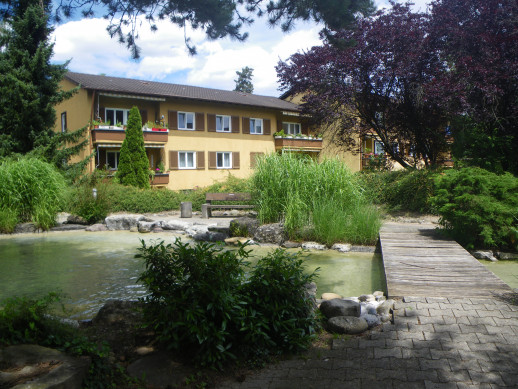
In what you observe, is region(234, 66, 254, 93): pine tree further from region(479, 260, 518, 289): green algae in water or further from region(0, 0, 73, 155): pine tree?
region(479, 260, 518, 289): green algae in water

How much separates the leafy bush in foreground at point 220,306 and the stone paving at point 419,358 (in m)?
0.27

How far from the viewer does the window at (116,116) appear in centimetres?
2624

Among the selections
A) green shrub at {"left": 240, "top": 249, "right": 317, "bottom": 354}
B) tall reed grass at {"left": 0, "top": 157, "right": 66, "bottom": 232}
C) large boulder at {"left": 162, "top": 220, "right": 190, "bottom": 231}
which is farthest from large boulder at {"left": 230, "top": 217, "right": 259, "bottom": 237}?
green shrub at {"left": 240, "top": 249, "right": 317, "bottom": 354}

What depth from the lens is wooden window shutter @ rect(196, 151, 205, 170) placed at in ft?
97.5

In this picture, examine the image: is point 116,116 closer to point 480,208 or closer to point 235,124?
point 235,124

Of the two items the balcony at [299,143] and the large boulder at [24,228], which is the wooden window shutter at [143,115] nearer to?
the balcony at [299,143]

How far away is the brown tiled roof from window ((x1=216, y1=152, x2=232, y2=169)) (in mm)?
3793

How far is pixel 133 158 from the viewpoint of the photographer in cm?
2405

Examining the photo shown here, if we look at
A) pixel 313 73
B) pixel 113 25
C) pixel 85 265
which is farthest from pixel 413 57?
pixel 85 265

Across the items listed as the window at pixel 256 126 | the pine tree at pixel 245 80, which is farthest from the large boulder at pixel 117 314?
the pine tree at pixel 245 80

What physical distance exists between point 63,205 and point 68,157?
6759mm

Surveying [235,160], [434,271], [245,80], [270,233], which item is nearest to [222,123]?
[235,160]

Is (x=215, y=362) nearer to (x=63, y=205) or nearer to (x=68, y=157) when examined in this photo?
(x=63, y=205)

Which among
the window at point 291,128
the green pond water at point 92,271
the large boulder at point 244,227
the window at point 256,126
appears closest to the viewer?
the green pond water at point 92,271
